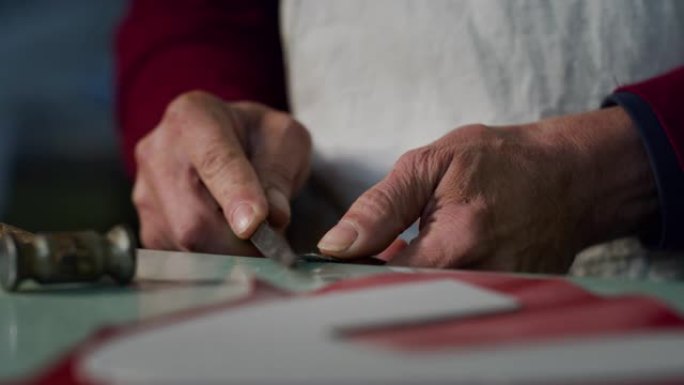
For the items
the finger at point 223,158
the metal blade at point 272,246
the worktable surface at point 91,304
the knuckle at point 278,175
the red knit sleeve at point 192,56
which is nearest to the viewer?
the worktable surface at point 91,304

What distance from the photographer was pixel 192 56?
981mm

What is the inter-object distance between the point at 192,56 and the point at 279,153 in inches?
11.5

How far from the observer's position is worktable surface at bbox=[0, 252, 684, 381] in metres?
0.31

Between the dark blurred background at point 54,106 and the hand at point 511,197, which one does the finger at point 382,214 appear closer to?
the hand at point 511,197

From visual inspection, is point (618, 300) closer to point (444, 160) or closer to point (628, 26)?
point (444, 160)

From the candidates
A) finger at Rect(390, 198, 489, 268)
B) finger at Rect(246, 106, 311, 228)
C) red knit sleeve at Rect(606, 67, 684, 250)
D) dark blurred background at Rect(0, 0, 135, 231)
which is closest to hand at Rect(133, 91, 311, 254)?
finger at Rect(246, 106, 311, 228)

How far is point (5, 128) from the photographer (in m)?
1.60

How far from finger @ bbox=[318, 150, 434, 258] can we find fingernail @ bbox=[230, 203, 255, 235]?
0.26 ft

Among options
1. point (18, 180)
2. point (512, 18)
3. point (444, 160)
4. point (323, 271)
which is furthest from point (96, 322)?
point (18, 180)

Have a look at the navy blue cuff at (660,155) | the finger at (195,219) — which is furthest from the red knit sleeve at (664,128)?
the finger at (195,219)

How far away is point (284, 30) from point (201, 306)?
0.58 metres

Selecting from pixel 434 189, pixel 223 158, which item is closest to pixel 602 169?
pixel 434 189

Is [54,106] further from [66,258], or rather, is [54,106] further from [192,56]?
[66,258]

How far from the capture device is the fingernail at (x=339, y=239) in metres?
0.51
